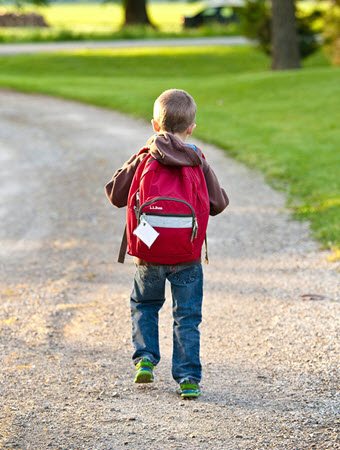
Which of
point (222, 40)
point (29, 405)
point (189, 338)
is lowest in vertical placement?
point (222, 40)

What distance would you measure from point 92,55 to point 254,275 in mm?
21720

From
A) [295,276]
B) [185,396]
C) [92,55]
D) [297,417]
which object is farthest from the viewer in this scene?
[92,55]

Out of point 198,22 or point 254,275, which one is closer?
point 254,275

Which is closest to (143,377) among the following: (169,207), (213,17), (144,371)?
(144,371)

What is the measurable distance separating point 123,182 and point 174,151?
33 centimetres

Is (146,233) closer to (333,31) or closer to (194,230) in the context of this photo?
(194,230)

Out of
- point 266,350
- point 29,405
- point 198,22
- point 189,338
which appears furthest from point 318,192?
point 198,22

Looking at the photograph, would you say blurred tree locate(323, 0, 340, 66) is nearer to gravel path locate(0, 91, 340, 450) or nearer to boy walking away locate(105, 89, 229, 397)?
gravel path locate(0, 91, 340, 450)

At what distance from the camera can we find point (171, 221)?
135 inches

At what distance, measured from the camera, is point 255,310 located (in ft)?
16.6

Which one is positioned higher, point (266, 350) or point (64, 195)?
point (266, 350)

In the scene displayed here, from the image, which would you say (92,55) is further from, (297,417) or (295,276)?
(297,417)

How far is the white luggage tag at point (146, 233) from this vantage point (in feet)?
11.2

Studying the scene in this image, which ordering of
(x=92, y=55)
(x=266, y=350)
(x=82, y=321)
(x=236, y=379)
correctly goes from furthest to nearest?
(x=92, y=55) → (x=82, y=321) → (x=266, y=350) → (x=236, y=379)
